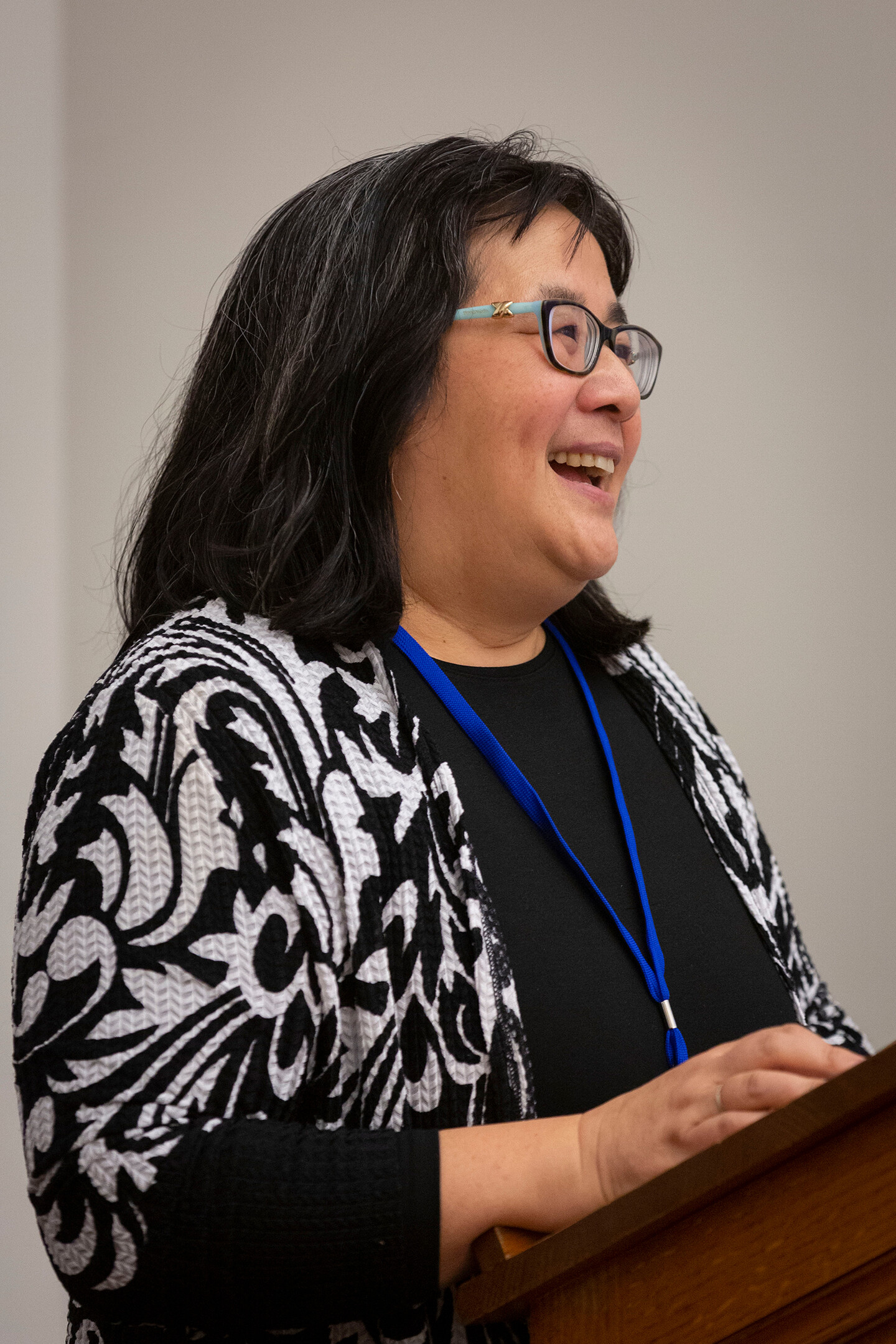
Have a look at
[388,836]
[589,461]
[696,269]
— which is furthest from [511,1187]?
[696,269]

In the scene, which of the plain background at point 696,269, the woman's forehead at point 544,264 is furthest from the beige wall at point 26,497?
the woman's forehead at point 544,264

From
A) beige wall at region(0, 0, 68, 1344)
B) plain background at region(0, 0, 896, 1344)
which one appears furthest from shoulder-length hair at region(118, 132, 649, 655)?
plain background at region(0, 0, 896, 1344)

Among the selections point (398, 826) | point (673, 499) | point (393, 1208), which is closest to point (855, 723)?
point (673, 499)

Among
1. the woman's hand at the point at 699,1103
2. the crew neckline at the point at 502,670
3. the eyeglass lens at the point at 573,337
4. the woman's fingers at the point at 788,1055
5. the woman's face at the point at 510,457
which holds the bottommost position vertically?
the woman's hand at the point at 699,1103

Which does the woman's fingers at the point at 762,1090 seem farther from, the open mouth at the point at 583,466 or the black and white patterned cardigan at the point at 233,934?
the open mouth at the point at 583,466

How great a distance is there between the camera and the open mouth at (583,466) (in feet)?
4.63

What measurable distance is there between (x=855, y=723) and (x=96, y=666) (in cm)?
176

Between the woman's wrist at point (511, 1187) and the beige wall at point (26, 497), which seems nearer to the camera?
the woman's wrist at point (511, 1187)

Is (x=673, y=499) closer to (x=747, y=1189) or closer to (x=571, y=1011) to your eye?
(x=571, y=1011)

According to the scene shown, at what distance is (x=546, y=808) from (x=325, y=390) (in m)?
0.54

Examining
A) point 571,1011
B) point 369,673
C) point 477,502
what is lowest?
point 571,1011

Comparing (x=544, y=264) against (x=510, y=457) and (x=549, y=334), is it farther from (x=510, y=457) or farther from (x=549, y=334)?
(x=510, y=457)

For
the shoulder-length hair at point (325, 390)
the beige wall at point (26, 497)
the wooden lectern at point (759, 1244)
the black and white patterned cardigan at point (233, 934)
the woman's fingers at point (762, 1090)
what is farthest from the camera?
the beige wall at point (26, 497)

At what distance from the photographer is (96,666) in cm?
247
